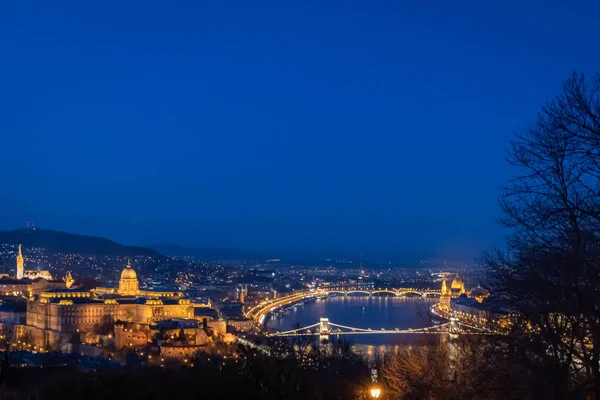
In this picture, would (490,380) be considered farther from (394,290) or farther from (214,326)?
(394,290)

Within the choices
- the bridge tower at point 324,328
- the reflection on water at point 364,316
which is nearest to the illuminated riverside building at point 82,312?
the bridge tower at point 324,328

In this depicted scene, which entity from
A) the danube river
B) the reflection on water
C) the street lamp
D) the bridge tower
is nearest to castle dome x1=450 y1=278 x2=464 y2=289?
the danube river

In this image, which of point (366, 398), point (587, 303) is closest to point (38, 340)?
point (366, 398)

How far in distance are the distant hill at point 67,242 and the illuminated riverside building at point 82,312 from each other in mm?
50623

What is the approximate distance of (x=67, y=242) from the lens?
93.6 meters

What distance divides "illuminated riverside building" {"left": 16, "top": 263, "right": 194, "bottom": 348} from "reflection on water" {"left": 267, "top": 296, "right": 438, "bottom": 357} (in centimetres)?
690

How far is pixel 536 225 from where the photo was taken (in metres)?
5.40

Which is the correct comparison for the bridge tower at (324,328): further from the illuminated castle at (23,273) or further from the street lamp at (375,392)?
the street lamp at (375,392)

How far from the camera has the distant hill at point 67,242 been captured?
87.7 metres

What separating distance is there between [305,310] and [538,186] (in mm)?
52203

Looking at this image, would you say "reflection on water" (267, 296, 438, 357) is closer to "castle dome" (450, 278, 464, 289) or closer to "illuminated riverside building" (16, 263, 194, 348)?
"castle dome" (450, 278, 464, 289)

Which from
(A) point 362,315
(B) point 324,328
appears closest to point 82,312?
(B) point 324,328

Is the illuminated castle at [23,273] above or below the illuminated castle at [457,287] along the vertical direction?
above

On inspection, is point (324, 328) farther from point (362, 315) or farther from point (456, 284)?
point (456, 284)
